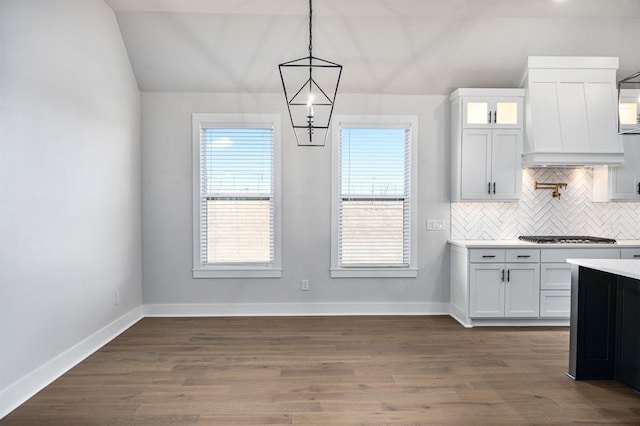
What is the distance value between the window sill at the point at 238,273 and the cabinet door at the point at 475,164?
2425 millimetres

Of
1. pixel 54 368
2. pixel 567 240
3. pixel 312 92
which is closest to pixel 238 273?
pixel 54 368

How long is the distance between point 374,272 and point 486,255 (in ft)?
4.26

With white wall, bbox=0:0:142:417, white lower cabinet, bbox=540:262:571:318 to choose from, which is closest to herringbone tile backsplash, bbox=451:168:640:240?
white lower cabinet, bbox=540:262:571:318

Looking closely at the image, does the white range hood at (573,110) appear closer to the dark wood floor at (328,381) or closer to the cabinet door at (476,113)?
the cabinet door at (476,113)

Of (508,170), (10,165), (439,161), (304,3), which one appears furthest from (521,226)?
(10,165)

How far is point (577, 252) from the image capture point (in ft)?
15.1

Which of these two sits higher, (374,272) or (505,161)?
Answer: (505,161)

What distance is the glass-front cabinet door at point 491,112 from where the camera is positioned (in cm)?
483

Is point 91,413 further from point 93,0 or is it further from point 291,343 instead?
point 93,0

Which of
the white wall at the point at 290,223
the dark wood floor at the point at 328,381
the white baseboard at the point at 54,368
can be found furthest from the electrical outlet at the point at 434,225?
the white baseboard at the point at 54,368

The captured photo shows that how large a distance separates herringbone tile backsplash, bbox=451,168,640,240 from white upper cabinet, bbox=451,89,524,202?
34 centimetres

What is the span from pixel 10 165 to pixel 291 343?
106 inches

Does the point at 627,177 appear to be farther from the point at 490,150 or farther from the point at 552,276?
the point at 490,150

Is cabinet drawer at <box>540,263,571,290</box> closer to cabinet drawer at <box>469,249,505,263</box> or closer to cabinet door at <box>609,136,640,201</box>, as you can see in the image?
cabinet drawer at <box>469,249,505,263</box>
